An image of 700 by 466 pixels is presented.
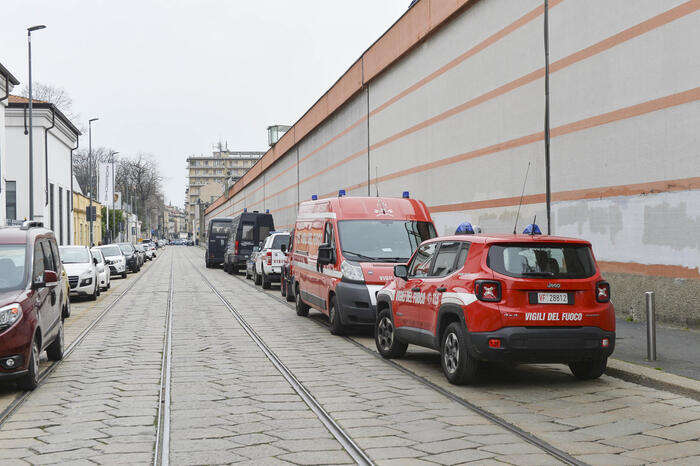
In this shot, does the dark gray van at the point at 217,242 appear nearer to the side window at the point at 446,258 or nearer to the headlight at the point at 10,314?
the side window at the point at 446,258

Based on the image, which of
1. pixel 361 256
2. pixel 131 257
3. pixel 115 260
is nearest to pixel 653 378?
pixel 361 256

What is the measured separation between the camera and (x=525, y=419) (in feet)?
20.2

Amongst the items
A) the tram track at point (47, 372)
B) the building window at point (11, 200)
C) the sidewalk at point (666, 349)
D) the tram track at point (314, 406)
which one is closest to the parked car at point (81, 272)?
the tram track at point (47, 372)

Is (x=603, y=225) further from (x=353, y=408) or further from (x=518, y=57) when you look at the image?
(x=353, y=408)

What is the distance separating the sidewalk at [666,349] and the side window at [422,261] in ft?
8.08

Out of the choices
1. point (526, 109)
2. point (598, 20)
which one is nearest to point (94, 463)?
point (598, 20)

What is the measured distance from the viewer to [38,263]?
8.74 m

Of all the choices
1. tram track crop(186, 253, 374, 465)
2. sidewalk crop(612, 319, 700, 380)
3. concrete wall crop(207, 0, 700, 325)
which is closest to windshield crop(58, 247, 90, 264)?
concrete wall crop(207, 0, 700, 325)

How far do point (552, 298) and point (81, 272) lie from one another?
15696 mm

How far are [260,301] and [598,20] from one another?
34.9 ft

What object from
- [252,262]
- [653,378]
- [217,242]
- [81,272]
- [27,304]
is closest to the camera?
[653,378]

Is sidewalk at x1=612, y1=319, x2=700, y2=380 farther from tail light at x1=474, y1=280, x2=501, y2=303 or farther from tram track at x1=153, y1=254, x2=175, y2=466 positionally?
tram track at x1=153, y1=254, x2=175, y2=466

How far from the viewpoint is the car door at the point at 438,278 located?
7.91 meters

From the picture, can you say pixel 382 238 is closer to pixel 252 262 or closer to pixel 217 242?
pixel 252 262
